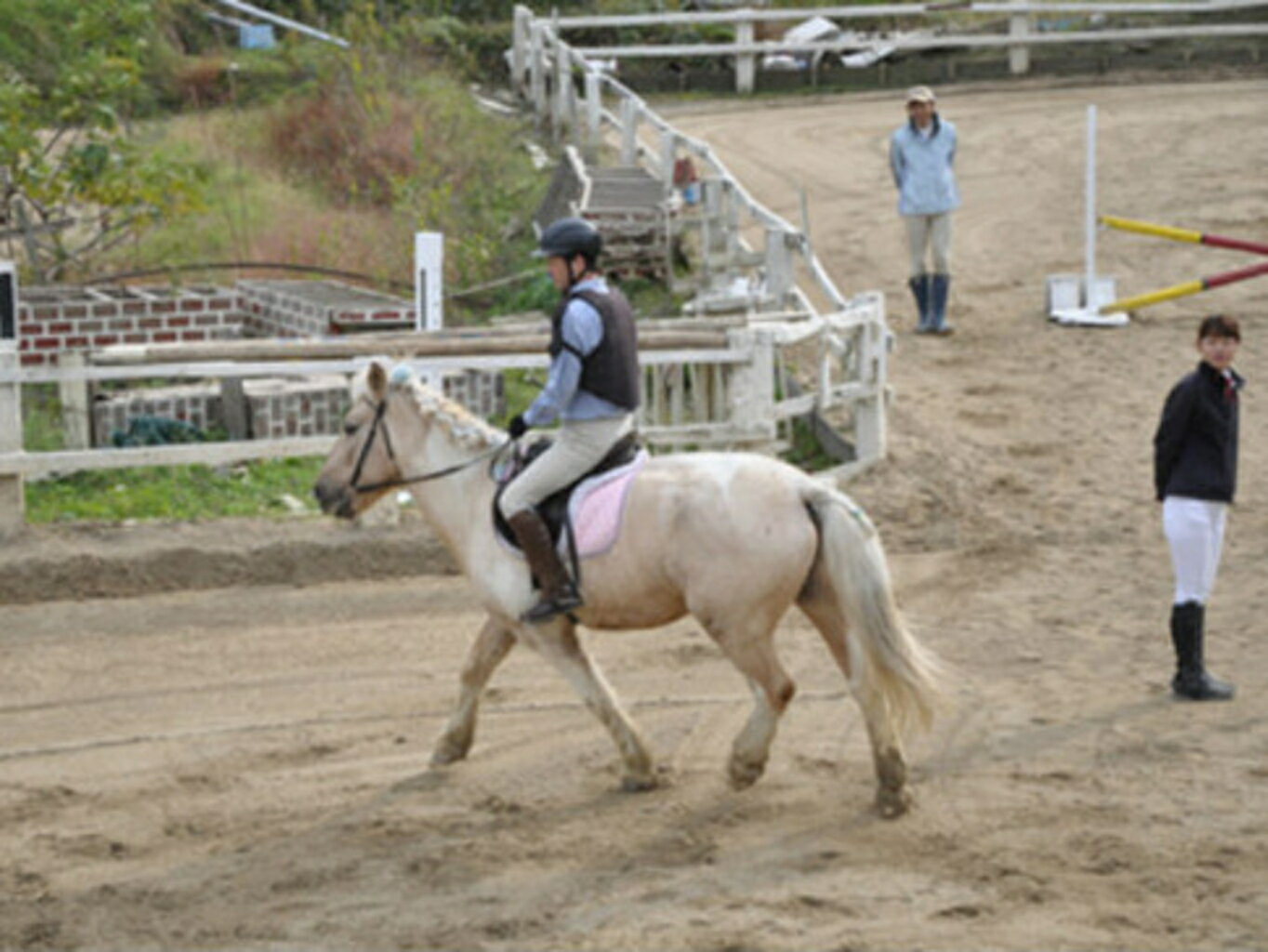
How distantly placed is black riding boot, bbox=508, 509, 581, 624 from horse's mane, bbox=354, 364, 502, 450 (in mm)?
653

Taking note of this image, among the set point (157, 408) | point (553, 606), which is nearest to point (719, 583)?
point (553, 606)

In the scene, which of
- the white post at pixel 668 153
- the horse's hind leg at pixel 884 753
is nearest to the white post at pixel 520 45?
the white post at pixel 668 153

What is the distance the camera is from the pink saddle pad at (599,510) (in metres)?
8.27

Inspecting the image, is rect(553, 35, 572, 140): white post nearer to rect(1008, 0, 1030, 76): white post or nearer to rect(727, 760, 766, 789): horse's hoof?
rect(1008, 0, 1030, 76): white post

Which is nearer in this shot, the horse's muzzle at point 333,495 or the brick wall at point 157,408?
the horse's muzzle at point 333,495

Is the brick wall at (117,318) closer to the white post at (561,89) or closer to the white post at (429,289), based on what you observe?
the white post at (429,289)

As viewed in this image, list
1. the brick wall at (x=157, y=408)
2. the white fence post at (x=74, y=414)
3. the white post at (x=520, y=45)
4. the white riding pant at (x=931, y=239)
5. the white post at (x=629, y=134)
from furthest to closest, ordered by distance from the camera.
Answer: the white post at (x=520, y=45), the white post at (x=629, y=134), the white riding pant at (x=931, y=239), the brick wall at (x=157, y=408), the white fence post at (x=74, y=414)

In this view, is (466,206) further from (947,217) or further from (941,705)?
(941,705)

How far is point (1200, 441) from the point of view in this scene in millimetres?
9383

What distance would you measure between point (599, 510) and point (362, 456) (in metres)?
1.30

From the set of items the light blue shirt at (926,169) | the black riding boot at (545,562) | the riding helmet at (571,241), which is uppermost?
the light blue shirt at (926,169)

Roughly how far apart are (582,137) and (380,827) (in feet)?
Result: 54.9

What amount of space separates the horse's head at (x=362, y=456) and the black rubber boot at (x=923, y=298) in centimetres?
931

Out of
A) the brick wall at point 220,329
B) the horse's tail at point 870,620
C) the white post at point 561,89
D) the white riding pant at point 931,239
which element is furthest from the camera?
the white post at point 561,89
